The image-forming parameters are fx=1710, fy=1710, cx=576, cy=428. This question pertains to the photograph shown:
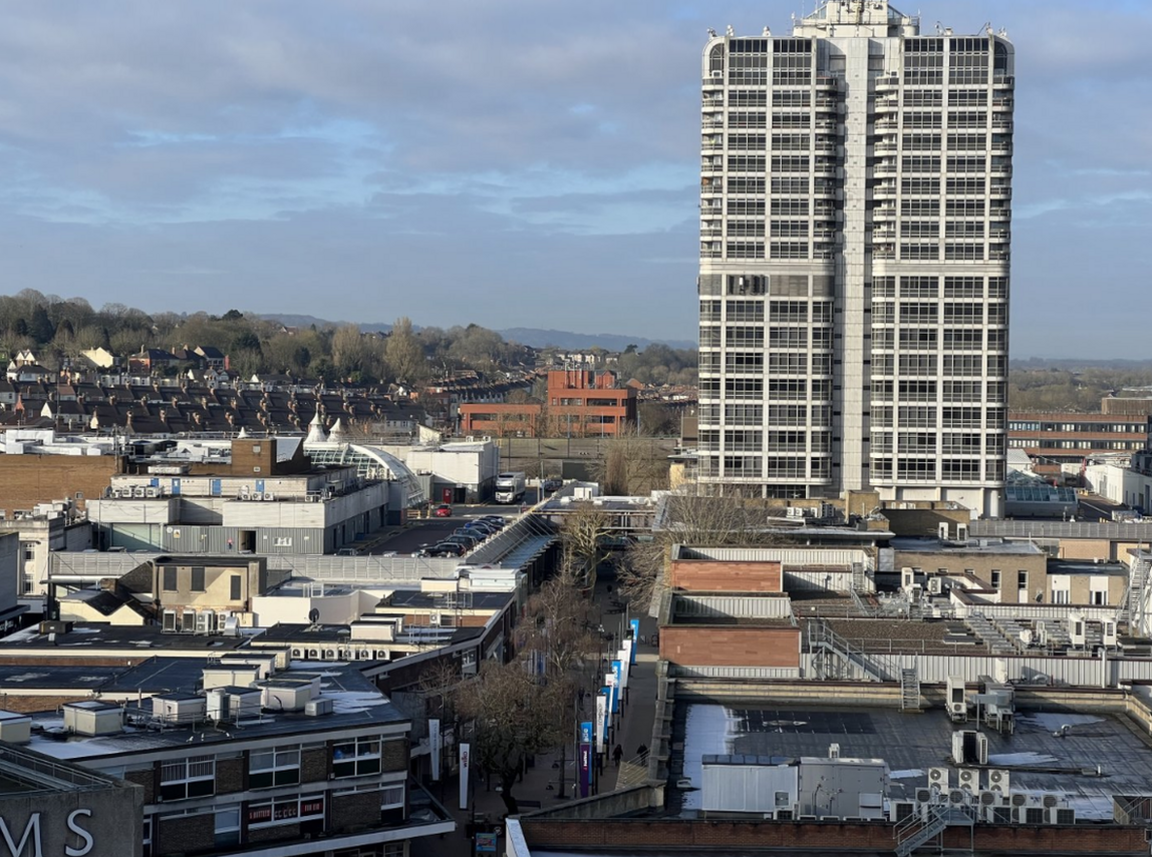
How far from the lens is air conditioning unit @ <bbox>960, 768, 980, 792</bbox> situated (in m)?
22.6

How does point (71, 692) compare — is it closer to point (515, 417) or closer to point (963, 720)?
point (963, 720)

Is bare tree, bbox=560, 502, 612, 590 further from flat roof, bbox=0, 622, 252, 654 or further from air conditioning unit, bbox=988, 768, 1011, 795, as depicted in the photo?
air conditioning unit, bbox=988, 768, 1011, 795

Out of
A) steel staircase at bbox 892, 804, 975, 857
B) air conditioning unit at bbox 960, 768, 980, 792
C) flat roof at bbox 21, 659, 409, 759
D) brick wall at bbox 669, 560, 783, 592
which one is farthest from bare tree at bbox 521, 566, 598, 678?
steel staircase at bbox 892, 804, 975, 857

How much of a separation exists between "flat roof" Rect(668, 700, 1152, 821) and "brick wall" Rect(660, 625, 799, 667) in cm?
479

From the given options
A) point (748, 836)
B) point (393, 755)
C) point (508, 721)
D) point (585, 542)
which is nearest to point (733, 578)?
point (508, 721)

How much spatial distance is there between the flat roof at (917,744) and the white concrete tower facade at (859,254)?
57694 millimetres

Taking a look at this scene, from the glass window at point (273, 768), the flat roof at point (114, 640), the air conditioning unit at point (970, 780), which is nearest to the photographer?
the air conditioning unit at point (970, 780)

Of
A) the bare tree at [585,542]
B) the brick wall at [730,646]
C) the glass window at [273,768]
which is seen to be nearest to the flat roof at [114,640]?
the glass window at [273,768]

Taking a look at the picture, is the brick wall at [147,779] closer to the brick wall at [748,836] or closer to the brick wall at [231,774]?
the brick wall at [231,774]

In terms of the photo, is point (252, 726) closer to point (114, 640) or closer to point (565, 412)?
point (114, 640)

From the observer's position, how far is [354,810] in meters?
33.2

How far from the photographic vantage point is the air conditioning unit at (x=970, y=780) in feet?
74.1

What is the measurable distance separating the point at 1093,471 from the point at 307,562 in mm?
90006

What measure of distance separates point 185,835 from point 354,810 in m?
3.67
